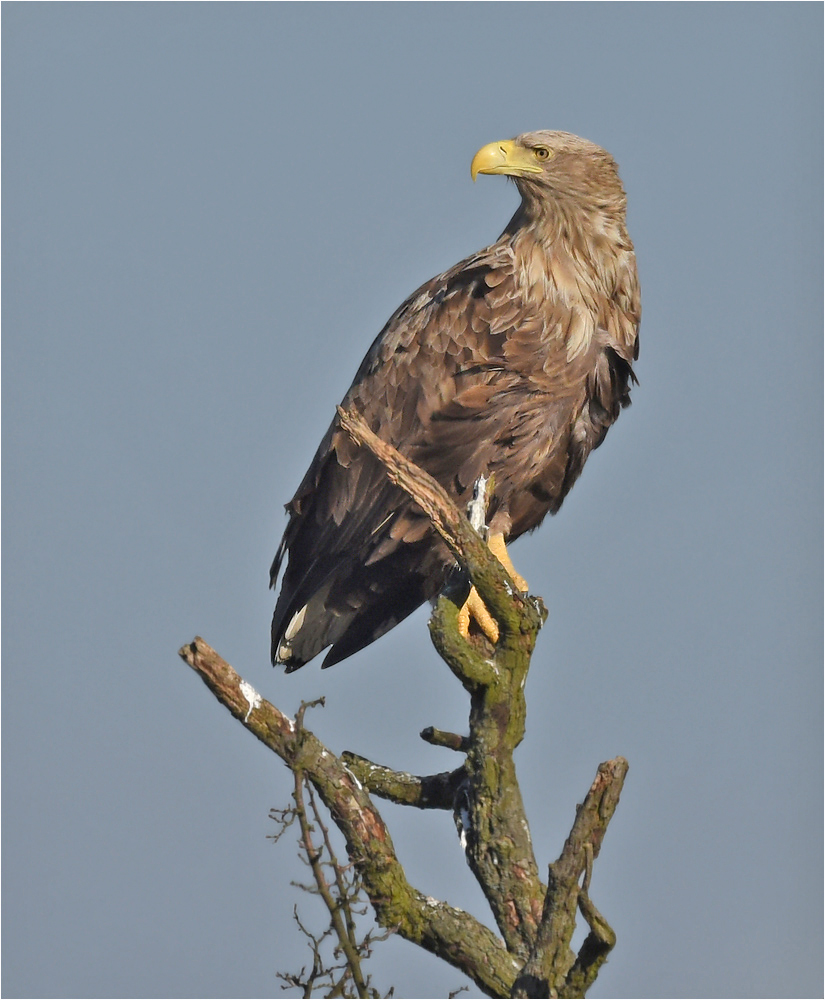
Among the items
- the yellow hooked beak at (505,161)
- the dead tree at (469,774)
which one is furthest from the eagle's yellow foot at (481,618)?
the yellow hooked beak at (505,161)

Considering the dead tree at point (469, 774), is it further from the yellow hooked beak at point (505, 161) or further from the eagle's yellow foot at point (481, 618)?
the yellow hooked beak at point (505, 161)

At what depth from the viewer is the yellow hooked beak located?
7422mm

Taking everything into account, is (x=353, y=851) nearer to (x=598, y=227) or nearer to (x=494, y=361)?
(x=494, y=361)

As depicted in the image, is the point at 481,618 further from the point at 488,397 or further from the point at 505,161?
the point at 505,161

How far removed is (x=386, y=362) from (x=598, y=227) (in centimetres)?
141

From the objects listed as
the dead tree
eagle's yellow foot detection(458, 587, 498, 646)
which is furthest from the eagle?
the dead tree

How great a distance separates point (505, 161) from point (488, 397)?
135 centimetres

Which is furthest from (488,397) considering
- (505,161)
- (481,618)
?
(505,161)

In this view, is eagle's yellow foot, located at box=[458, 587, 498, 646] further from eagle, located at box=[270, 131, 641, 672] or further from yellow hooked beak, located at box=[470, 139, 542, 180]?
yellow hooked beak, located at box=[470, 139, 542, 180]

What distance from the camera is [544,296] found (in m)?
7.29

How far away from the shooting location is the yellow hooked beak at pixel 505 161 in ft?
24.3

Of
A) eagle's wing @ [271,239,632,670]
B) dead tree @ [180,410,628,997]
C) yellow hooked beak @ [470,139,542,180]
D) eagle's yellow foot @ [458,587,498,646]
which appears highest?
yellow hooked beak @ [470,139,542,180]

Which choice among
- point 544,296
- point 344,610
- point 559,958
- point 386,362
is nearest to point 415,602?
point 344,610

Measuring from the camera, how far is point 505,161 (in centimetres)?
745
